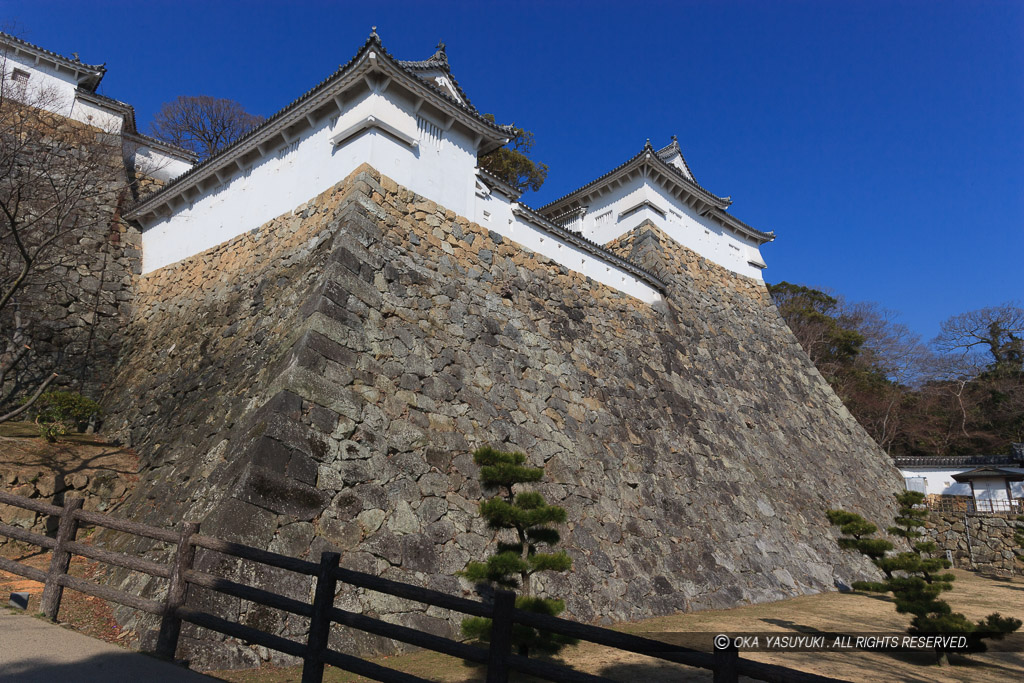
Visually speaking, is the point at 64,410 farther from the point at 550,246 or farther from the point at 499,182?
the point at 550,246

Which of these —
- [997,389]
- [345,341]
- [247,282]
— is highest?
[997,389]

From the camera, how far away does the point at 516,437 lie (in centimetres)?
904

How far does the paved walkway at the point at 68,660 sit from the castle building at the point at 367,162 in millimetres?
7530

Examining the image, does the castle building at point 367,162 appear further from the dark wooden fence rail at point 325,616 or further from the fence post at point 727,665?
the fence post at point 727,665

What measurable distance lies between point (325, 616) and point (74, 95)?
626 inches

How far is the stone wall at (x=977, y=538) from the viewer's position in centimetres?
1836

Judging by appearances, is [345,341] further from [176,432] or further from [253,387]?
[176,432]

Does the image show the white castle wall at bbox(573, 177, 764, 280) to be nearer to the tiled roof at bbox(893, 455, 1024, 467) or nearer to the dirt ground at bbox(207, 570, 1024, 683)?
the tiled roof at bbox(893, 455, 1024, 467)

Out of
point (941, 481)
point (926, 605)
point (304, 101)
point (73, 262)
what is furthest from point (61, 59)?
point (941, 481)

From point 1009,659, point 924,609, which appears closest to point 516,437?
point 924,609

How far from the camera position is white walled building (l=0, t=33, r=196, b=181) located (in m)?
13.1

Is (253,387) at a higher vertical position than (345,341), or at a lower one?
lower

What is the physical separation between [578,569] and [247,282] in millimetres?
7550

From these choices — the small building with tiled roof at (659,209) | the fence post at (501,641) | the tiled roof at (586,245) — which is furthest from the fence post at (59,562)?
the small building with tiled roof at (659,209)
